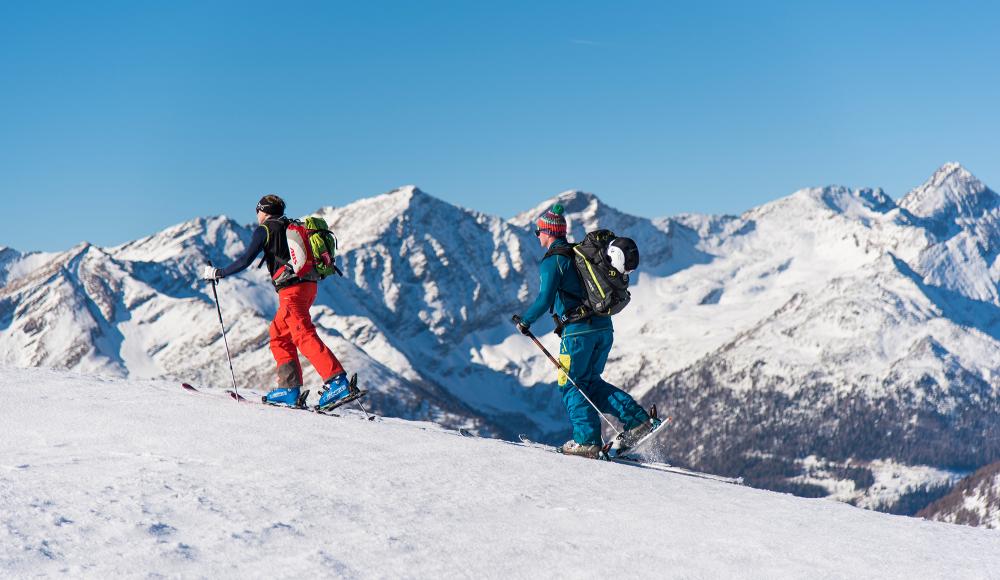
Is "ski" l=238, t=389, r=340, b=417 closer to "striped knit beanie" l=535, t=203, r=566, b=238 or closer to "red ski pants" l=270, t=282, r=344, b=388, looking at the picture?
"red ski pants" l=270, t=282, r=344, b=388

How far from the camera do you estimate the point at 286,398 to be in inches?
659

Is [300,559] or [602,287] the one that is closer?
[300,559]

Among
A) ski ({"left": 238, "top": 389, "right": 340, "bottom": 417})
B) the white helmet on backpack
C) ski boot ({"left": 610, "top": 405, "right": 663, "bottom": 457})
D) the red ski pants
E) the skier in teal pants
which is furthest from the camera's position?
the red ski pants

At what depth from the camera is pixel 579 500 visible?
34.8 feet

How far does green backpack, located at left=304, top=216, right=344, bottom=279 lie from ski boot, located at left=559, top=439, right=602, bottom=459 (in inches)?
178

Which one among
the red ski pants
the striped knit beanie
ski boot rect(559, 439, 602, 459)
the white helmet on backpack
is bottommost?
ski boot rect(559, 439, 602, 459)

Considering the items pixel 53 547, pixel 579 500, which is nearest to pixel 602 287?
pixel 579 500

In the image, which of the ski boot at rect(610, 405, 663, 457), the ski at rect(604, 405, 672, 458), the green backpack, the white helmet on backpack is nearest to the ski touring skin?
the green backpack

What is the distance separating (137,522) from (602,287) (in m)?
8.16

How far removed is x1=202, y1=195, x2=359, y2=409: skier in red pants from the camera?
1650 cm

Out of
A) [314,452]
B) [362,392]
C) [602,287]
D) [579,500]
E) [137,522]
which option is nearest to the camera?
[137,522]

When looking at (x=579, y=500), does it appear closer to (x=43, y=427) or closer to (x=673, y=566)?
(x=673, y=566)

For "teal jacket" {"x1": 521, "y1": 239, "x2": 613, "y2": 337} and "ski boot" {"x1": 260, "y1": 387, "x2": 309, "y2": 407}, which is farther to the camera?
"ski boot" {"x1": 260, "y1": 387, "x2": 309, "y2": 407}

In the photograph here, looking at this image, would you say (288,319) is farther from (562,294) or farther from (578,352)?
(578,352)
